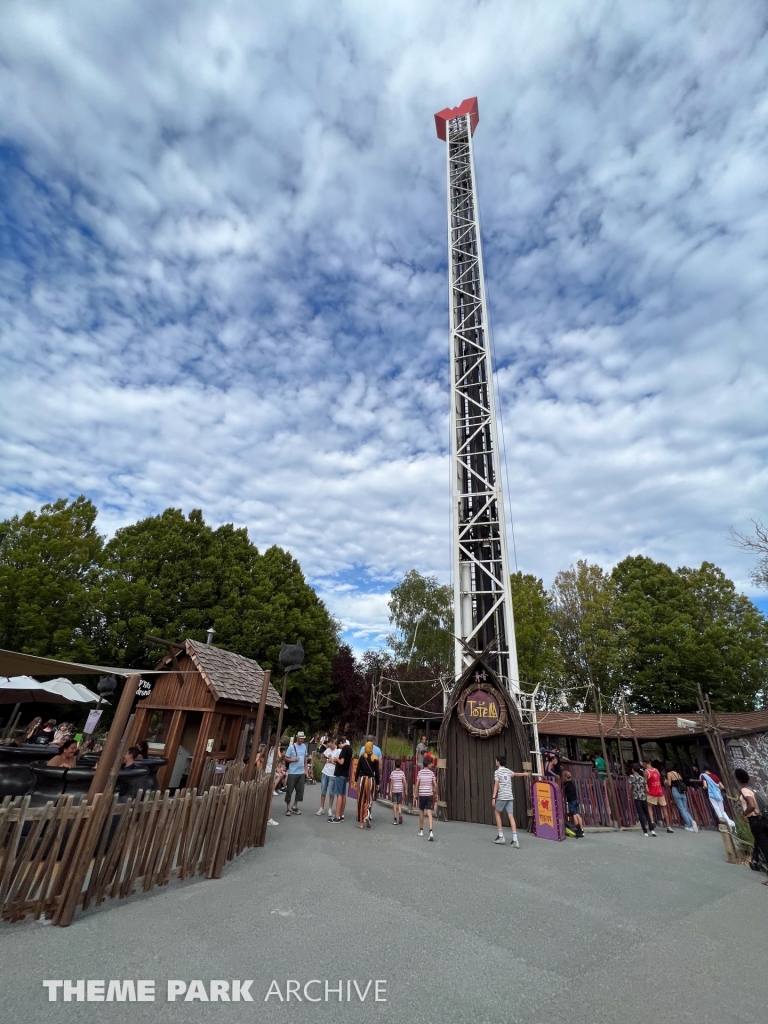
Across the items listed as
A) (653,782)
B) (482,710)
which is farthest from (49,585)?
(653,782)

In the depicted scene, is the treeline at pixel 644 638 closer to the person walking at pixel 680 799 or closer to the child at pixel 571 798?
the person walking at pixel 680 799

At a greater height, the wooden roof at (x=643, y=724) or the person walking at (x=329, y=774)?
the wooden roof at (x=643, y=724)

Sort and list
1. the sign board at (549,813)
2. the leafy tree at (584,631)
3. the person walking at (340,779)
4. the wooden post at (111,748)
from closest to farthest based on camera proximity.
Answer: the wooden post at (111,748), the sign board at (549,813), the person walking at (340,779), the leafy tree at (584,631)

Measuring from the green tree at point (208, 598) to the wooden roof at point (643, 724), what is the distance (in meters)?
13.4

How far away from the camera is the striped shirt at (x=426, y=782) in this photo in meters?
9.49

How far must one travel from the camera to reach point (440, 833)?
989cm

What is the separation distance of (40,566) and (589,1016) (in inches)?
1105

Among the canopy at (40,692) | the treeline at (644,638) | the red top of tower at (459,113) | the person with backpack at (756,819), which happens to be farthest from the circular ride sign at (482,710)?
the red top of tower at (459,113)

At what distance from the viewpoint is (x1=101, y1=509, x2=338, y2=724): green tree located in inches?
904

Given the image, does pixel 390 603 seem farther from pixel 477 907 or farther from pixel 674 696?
pixel 477 907

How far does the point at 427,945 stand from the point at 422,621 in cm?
3189

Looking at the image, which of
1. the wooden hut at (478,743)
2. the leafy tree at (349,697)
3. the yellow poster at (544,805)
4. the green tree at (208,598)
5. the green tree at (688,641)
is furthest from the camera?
the leafy tree at (349,697)

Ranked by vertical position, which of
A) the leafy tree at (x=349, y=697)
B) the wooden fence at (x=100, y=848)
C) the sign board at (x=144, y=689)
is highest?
the leafy tree at (x=349, y=697)

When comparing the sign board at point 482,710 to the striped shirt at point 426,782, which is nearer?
the striped shirt at point 426,782
